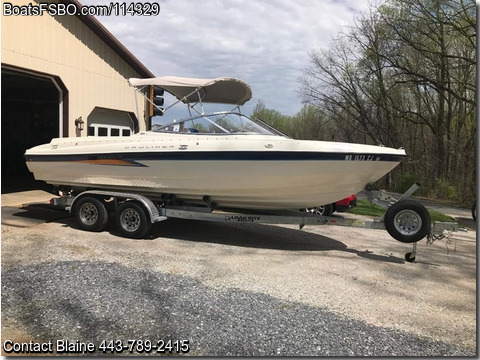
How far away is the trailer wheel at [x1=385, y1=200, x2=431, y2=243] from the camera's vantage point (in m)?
5.61

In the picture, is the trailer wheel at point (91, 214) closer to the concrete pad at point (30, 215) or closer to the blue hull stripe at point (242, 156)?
the blue hull stripe at point (242, 156)

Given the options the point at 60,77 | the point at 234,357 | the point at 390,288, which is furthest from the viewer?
the point at 60,77

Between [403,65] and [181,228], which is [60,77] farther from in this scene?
[403,65]

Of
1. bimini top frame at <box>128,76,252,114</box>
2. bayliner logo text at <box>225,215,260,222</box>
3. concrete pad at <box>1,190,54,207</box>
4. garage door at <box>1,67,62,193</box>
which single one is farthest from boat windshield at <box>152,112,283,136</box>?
garage door at <box>1,67,62,193</box>

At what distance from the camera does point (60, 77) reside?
10.1m

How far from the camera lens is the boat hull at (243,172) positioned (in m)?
5.75

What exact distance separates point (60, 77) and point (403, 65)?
53.4 ft

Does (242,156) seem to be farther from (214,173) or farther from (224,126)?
(224,126)

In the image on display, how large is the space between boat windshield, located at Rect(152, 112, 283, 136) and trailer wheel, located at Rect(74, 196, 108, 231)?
1703 millimetres

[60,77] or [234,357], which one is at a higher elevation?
[60,77]

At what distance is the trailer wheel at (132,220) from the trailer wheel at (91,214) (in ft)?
1.07

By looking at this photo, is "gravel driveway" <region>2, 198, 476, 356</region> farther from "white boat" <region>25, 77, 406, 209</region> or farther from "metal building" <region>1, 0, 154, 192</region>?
"metal building" <region>1, 0, 154, 192</region>

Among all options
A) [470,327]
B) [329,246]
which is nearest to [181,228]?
[329,246]

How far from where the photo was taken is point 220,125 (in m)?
6.51
